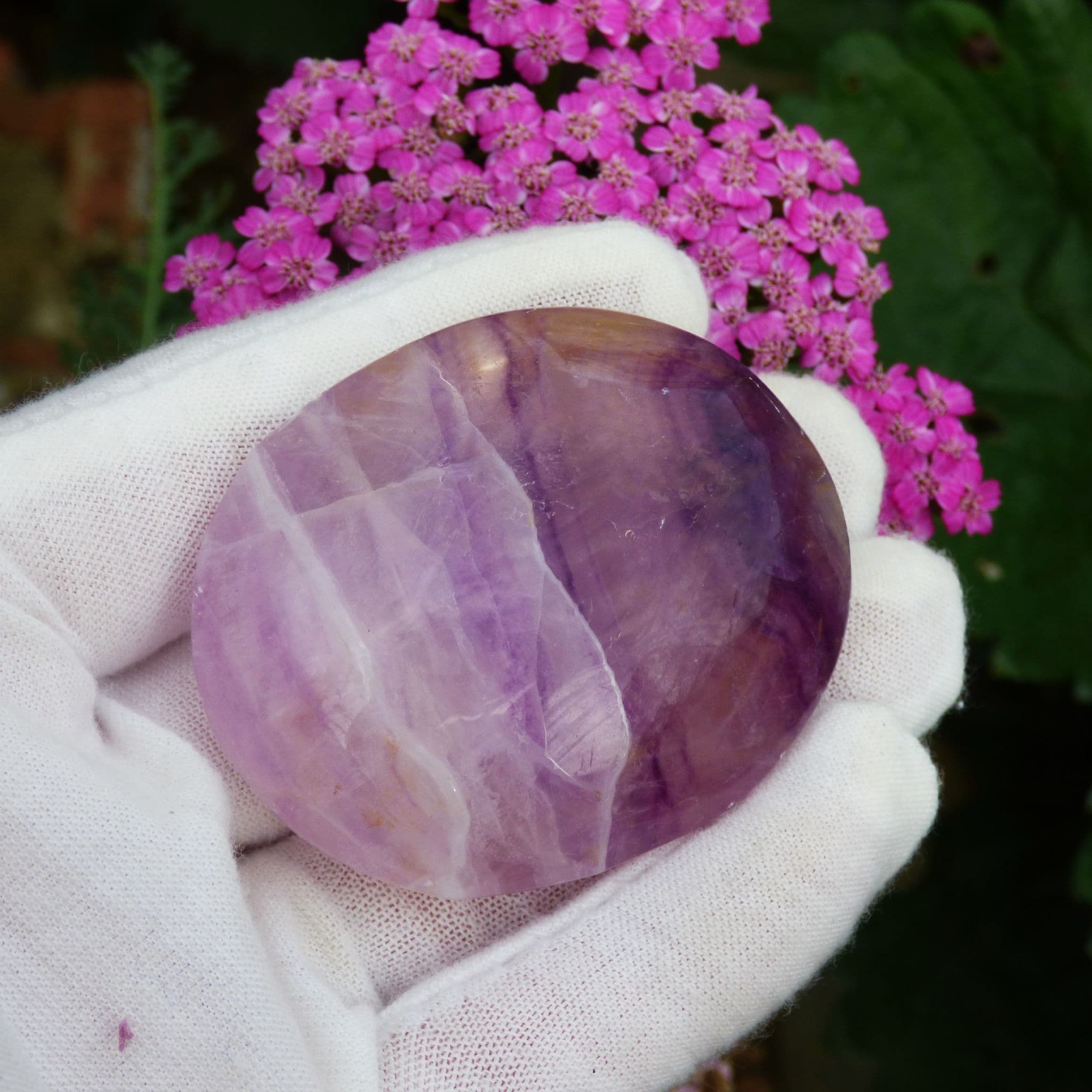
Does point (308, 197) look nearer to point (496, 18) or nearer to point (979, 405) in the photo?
point (496, 18)

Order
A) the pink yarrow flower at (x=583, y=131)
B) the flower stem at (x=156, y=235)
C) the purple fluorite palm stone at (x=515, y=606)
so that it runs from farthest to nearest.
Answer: the flower stem at (x=156, y=235)
the pink yarrow flower at (x=583, y=131)
the purple fluorite palm stone at (x=515, y=606)

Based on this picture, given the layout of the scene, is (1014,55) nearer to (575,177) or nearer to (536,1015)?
A: (575,177)

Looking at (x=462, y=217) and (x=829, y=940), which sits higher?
(x=462, y=217)

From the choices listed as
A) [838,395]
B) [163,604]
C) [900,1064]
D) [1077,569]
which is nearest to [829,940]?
[838,395]

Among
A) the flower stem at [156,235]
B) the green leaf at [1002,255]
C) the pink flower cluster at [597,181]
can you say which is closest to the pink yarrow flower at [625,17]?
the pink flower cluster at [597,181]

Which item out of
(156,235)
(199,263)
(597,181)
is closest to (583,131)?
(597,181)

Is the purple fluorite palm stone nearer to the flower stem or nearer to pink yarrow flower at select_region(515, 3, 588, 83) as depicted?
pink yarrow flower at select_region(515, 3, 588, 83)

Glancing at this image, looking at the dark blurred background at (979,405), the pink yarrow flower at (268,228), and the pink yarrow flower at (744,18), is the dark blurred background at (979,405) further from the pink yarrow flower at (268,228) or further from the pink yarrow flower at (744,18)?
the pink yarrow flower at (744,18)
